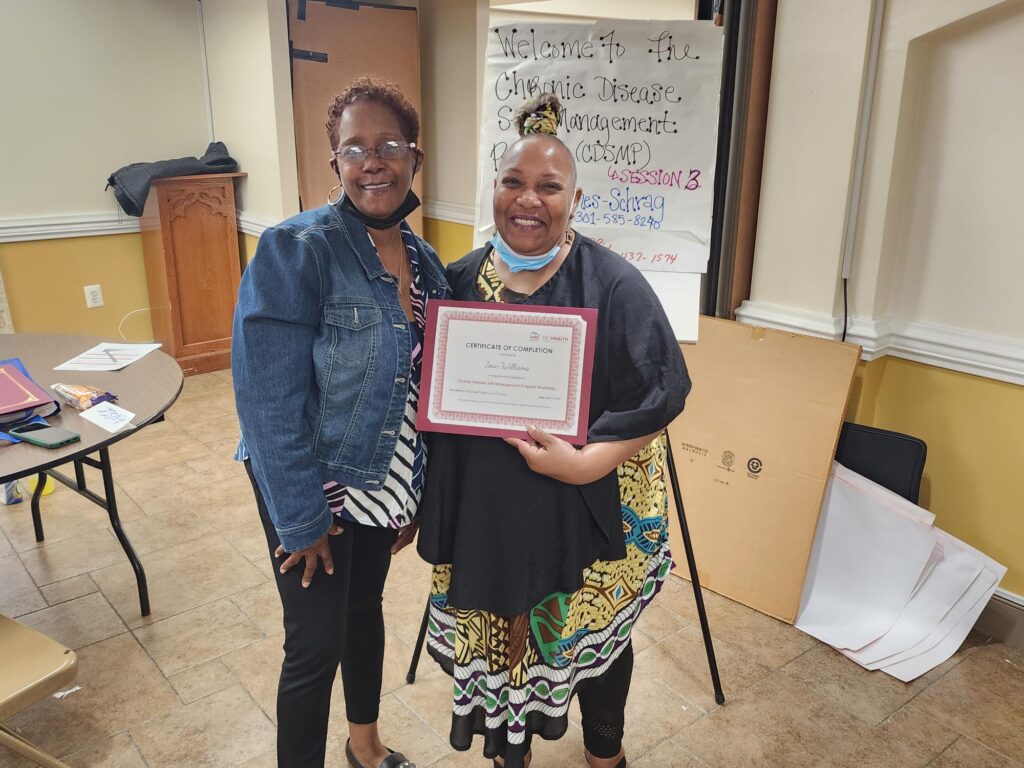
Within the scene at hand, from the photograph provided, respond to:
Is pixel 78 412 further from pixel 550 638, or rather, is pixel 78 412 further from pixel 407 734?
pixel 550 638

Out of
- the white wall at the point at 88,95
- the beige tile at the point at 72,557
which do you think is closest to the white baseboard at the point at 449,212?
the white wall at the point at 88,95

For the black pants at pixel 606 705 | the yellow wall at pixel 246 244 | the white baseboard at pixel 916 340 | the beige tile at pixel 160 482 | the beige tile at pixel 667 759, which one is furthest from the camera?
the yellow wall at pixel 246 244

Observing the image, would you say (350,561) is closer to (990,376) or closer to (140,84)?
(990,376)

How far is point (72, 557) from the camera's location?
2705mm

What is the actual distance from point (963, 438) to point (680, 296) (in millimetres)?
1021

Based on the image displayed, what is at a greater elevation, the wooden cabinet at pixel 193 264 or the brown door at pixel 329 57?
the brown door at pixel 329 57

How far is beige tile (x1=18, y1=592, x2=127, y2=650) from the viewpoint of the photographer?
7.59ft

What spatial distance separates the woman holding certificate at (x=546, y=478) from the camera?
1.38 meters

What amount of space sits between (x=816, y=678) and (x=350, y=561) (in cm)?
143

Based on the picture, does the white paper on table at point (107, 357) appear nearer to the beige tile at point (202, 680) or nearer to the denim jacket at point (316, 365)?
the beige tile at point (202, 680)

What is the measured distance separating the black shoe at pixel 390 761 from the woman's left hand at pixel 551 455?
0.89 meters

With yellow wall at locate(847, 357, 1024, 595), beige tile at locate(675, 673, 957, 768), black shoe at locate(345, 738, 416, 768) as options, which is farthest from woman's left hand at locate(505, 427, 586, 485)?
yellow wall at locate(847, 357, 1024, 595)

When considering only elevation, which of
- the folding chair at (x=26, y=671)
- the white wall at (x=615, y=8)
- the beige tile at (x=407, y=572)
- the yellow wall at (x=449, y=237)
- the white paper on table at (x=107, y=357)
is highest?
the white wall at (x=615, y=8)

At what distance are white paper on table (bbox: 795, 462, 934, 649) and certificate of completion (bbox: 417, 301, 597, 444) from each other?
53.7 inches
